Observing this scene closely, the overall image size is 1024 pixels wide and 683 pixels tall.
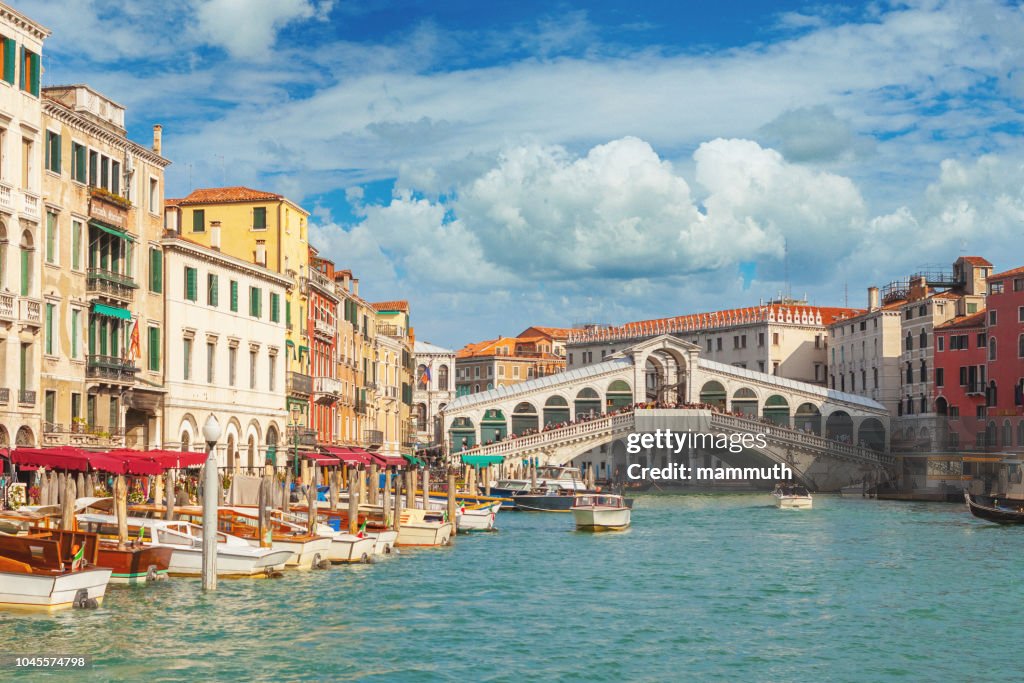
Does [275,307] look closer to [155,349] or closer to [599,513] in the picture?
[155,349]

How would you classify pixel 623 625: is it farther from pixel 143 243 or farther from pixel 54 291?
pixel 143 243

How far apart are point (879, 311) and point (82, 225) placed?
53.4m

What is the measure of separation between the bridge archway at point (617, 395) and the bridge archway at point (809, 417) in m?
8.66

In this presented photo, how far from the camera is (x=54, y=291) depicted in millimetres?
31141

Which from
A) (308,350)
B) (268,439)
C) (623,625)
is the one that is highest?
(308,350)

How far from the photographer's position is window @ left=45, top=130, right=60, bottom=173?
3097 centimetres

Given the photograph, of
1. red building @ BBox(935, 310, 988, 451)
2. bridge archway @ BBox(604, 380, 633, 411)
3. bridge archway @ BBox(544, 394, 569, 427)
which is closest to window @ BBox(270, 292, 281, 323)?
bridge archway @ BBox(544, 394, 569, 427)

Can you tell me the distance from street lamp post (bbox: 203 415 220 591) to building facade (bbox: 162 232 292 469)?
14835 millimetres

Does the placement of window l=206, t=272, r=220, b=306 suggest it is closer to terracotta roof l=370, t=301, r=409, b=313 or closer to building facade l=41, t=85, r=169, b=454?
building facade l=41, t=85, r=169, b=454

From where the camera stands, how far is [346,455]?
1898 inches

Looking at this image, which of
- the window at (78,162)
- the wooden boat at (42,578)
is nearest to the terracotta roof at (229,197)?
the window at (78,162)

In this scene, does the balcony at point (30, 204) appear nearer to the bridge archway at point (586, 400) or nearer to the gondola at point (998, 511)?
the gondola at point (998, 511)

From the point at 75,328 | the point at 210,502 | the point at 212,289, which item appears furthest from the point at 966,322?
the point at 210,502

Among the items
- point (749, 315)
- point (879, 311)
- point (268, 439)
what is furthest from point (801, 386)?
point (268, 439)
